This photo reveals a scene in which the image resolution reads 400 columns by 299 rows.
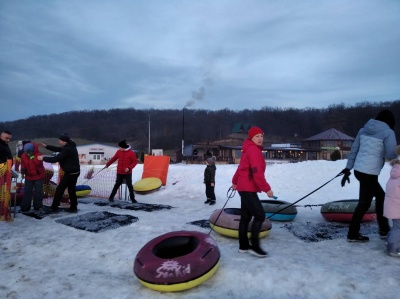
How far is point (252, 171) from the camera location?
4594mm

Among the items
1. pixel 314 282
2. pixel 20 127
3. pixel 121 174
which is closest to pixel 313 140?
pixel 121 174

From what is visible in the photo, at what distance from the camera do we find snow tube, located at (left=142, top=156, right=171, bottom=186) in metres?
14.2

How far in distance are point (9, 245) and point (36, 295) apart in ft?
6.67

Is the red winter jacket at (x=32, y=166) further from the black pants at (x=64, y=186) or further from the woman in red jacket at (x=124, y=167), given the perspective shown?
the woman in red jacket at (x=124, y=167)

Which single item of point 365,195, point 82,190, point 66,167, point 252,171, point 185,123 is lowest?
point 82,190

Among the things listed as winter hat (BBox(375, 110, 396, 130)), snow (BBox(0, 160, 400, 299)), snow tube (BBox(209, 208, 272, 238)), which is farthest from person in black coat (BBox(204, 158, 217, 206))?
winter hat (BBox(375, 110, 396, 130))

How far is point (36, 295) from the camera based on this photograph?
12.0 ft

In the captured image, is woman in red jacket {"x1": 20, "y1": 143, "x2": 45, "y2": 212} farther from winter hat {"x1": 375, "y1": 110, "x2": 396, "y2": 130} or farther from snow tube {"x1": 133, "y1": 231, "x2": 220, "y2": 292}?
winter hat {"x1": 375, "y1": 110, "x2": 396, "y2": 130}

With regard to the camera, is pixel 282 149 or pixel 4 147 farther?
pixel 282 149

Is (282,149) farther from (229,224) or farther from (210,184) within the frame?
(229,224)

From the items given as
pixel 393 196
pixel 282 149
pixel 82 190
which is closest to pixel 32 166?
pixel 82 190

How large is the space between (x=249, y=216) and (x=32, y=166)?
18.4ft

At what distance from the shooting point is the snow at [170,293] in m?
3.69

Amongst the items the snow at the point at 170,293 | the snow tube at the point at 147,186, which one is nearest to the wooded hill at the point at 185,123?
the snow tube at the point at 147,186
